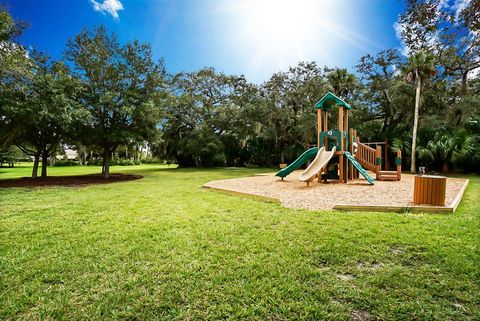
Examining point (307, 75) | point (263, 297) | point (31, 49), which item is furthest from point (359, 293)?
point (307, 75)

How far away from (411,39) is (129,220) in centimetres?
537

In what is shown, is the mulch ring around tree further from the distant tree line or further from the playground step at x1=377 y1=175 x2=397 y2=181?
the playground step at x1=377 y1=175 x2=397 y2=181

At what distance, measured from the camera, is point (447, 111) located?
50.1 ft

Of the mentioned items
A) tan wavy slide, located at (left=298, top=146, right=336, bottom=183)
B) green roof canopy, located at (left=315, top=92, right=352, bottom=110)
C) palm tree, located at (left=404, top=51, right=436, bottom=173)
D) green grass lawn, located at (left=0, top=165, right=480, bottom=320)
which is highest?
palm tree, located at (left=404, top=51, right=436, bottom=173)

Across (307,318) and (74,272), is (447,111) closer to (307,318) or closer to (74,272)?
(307,318)

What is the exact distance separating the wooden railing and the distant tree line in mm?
3987

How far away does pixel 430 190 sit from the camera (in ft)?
15.6

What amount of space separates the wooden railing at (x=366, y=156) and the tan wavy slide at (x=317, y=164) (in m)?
2.35

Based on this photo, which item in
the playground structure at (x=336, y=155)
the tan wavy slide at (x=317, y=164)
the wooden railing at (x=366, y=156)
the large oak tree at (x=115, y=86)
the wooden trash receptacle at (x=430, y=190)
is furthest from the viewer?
the large oak tree at (x=115, y=86)

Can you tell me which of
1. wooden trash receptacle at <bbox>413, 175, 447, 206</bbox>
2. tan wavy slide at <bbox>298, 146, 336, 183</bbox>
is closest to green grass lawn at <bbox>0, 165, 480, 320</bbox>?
wooden trash receptacle at <bbox>413, 175, 447, 206</bbox>

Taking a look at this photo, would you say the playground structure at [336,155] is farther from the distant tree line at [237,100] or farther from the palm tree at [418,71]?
the palm tree at [418,71]

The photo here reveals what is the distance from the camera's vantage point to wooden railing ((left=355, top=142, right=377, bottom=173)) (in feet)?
34.8

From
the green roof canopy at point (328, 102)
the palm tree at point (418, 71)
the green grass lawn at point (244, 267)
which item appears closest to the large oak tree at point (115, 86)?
the green roof canopy at point (328, 102)

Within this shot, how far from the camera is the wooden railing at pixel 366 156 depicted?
10600 mm
